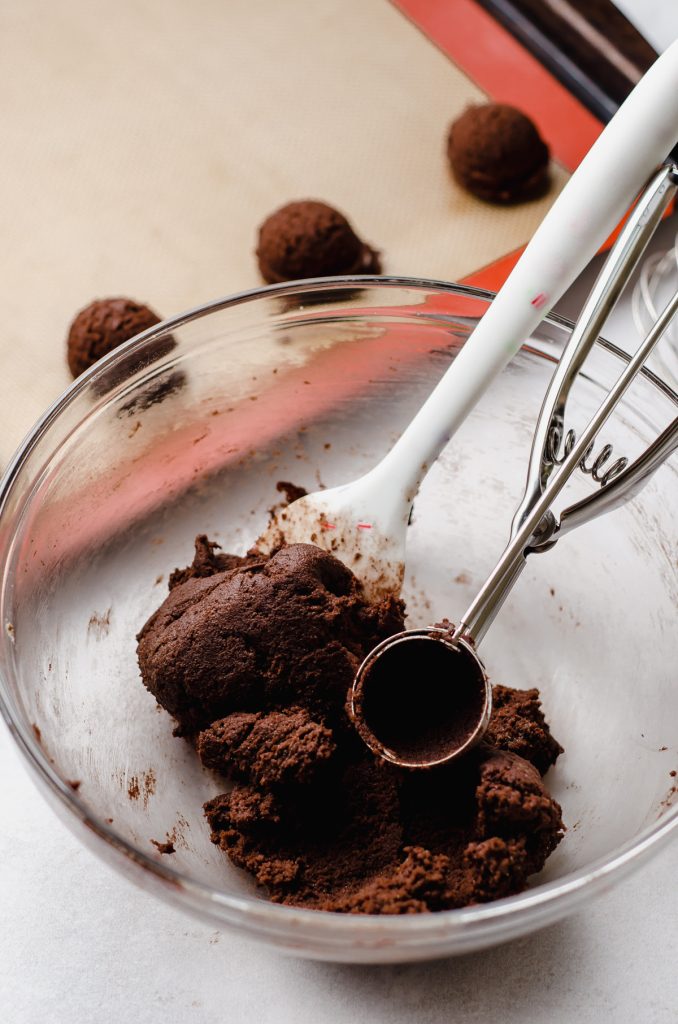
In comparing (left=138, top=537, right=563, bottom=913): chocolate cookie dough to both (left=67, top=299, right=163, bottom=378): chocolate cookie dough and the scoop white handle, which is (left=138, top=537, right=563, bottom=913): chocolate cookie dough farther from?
(left=67, top=299, right=163, bottom=378): chocolate cookie dough

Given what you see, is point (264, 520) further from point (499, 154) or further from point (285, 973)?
point (499, 154)

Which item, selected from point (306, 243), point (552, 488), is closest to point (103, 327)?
point (306, 243)

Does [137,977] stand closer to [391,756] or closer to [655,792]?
[391,756]

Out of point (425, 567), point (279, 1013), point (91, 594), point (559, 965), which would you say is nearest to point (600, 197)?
point (425, 567)

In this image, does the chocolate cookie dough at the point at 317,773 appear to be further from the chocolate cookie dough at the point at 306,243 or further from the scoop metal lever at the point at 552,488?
the chocolate cookie dough at the point at 306,243

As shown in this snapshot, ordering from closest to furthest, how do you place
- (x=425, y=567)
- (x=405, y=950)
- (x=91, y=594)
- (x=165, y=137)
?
(x=405, y=950) → (x=91, y=594) → (x=425, y=567) → (x=165, y=137)

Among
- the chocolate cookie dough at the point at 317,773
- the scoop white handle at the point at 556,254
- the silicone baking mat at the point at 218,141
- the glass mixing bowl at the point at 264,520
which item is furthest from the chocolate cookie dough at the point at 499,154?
the chocolate cookie dough at the point at 317,773
